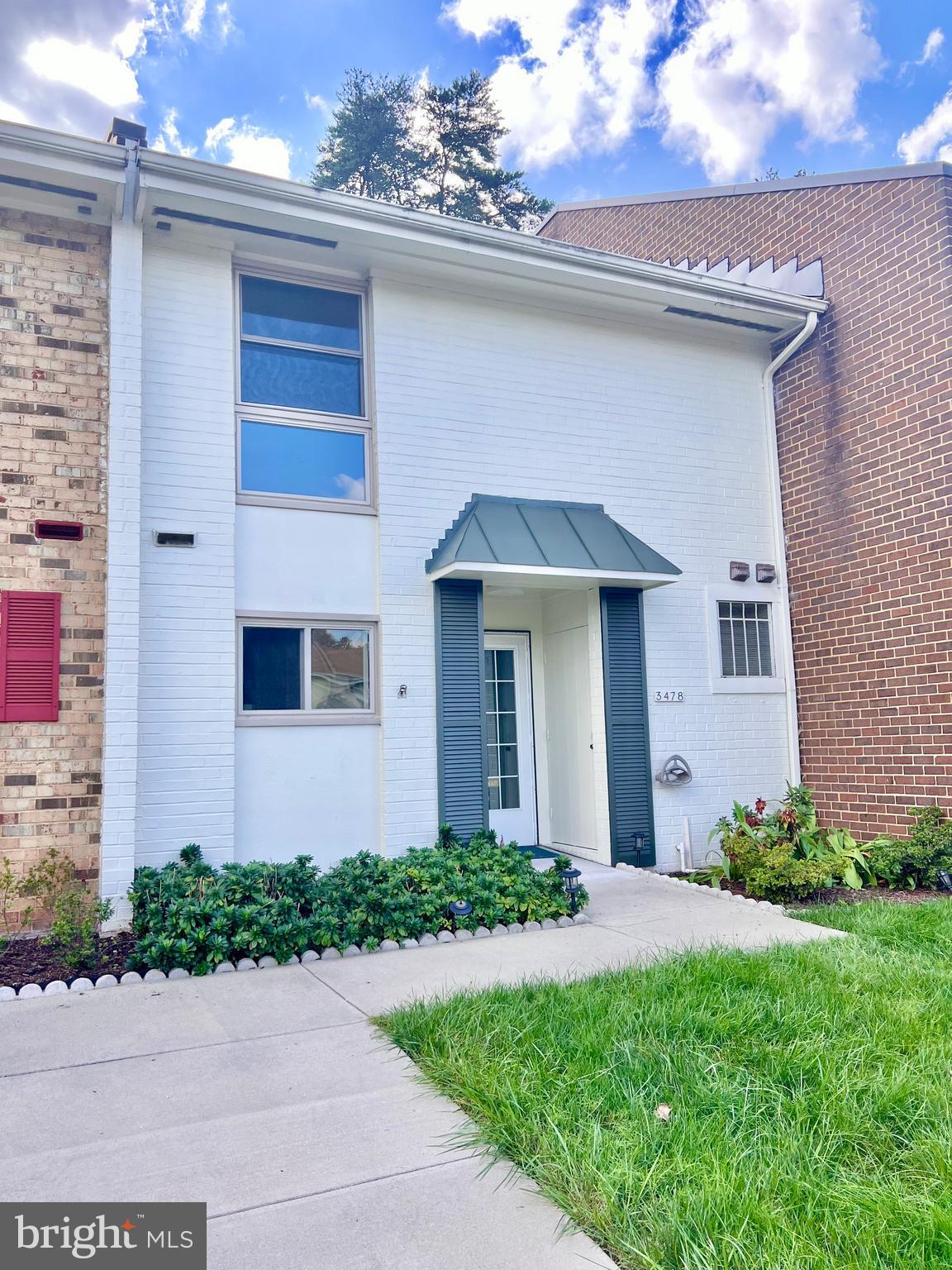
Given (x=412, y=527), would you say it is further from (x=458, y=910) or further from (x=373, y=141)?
(x=373, y=141)

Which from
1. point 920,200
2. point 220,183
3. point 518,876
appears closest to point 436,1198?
point 518,876

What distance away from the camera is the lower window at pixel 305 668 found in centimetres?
688

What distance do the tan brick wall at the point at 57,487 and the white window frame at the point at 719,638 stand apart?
5760 mm

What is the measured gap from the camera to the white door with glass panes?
28.7 feet

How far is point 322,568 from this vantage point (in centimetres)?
718

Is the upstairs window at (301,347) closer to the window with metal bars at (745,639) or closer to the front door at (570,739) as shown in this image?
the front door at (570,739)

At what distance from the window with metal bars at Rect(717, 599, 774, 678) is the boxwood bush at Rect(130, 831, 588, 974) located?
3.36 metres

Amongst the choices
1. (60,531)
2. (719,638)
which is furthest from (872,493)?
(60,531)

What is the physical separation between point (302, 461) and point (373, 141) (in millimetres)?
18820

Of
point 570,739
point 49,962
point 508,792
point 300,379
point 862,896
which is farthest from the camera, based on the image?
point 508,792

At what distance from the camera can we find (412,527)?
754 cm

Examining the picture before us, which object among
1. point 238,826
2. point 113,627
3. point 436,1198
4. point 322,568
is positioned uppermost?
point 322,568

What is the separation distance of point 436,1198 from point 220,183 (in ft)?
22.2

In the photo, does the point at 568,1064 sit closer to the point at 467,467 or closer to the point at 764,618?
the point at 467,467
